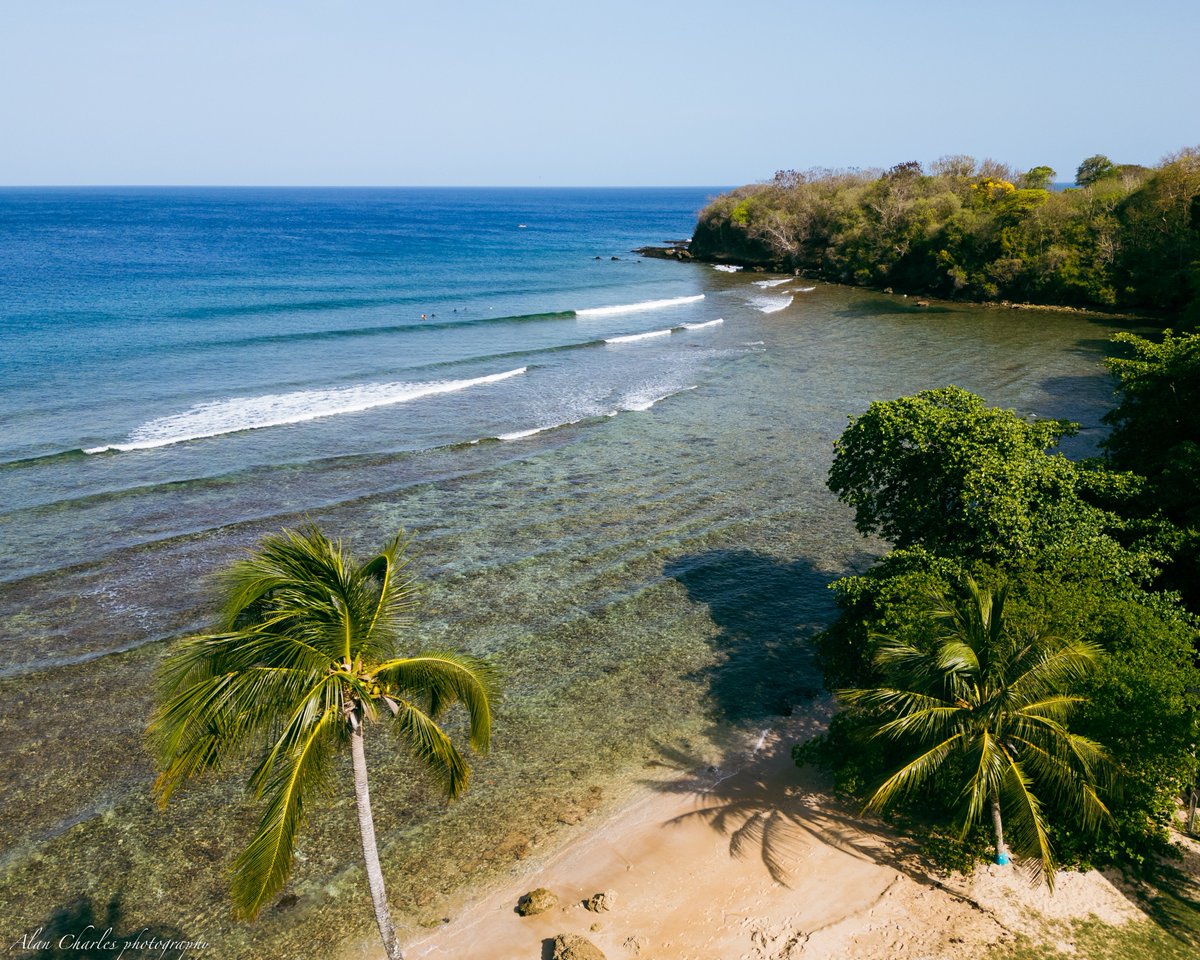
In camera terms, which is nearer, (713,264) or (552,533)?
(552,533)

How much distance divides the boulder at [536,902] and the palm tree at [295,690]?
11.3 feet

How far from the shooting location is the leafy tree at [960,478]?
17.7m

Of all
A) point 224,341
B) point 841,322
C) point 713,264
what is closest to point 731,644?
point 224,341

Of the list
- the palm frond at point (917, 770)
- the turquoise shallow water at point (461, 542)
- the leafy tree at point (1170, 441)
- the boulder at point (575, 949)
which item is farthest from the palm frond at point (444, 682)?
the leafy tree at point (1170, 441)

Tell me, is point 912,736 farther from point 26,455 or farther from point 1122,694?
point 26,455

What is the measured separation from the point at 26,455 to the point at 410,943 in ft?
95.5

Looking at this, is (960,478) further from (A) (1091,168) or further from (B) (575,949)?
(A) (1091,168)

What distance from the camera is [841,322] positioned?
205 feet

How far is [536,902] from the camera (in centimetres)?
1334

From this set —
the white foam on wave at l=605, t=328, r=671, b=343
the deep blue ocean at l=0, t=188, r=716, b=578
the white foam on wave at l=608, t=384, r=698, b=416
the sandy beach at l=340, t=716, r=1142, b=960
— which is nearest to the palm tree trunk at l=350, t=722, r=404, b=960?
the sandy beach at l=340, t=716, r=1142, b=960

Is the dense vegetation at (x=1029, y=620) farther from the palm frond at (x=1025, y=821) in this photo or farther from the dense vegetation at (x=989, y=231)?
the dense vegetation at (x=989, y=231)

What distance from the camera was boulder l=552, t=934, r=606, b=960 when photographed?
12102mm

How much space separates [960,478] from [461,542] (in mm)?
15526

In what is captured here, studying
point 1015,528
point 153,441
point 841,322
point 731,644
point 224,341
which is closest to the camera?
point 1015,528
